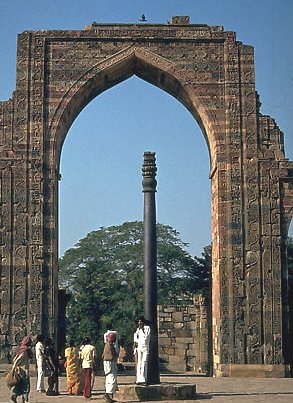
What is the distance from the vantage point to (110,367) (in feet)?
39.7

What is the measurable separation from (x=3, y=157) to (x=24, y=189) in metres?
0.84

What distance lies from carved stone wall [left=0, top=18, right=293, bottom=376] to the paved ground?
4.59 ft

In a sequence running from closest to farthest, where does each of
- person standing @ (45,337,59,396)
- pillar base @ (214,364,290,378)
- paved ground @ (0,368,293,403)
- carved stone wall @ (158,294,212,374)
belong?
paved ground @ (0,368,293,403)
person standing @ (45,337,59,396)
pillar base @ (214,364,290,378)
carved stone wall @ (158,294,212,374)

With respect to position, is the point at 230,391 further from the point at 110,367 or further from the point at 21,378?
the point at 21,378

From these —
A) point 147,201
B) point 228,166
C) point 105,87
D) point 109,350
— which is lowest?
point 109,350

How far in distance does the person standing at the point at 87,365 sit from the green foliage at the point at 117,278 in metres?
18.5

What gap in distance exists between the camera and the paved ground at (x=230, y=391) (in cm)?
1224

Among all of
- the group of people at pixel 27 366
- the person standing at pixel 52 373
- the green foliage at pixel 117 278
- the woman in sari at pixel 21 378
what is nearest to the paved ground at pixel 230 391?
the person standing at pixel 52 373

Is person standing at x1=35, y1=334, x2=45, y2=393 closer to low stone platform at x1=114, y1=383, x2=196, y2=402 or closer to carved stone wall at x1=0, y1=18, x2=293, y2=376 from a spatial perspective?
low stone platform at x1=114, y1=383, x2=196, y2=402

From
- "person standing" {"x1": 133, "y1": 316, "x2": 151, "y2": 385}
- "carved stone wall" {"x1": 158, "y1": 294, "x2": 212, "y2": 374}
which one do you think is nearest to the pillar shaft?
"person standing" {"x1": 133, "y1": 316, "x2": 151, "y2": 385}

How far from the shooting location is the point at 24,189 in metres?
17.9

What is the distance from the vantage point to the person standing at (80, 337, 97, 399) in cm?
1266

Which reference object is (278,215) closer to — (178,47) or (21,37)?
(178,47)

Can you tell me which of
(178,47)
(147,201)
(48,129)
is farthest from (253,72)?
(147,201)
